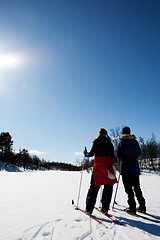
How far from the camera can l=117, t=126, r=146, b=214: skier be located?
293 cm

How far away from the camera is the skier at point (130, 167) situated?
2932 mm

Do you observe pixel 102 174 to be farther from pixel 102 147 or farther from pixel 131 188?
pixel 131 188

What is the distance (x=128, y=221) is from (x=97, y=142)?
64.7 inches

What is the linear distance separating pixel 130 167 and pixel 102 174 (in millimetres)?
784

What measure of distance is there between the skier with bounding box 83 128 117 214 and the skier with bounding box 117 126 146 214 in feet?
1.30

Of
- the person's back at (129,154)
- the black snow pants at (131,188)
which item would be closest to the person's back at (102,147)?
the person's back at (129,154)

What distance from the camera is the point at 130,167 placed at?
304 cm

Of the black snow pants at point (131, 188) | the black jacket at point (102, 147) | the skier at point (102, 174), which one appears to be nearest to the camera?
the skier at point (102, 174)

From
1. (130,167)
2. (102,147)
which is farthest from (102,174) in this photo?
(130,167)

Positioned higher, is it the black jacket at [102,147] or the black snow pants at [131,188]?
the black jacket at [102,147]

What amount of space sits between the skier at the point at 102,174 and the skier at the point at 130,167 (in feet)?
1.30

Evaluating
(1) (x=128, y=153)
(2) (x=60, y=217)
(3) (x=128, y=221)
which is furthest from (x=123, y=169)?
(2) (x=60, y=217)

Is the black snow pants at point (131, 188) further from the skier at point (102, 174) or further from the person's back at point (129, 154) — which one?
the skier at point (102, 174)

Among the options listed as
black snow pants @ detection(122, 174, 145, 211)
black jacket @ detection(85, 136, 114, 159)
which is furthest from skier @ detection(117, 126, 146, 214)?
black jacket @ detection(85, 136, 114, 159)
